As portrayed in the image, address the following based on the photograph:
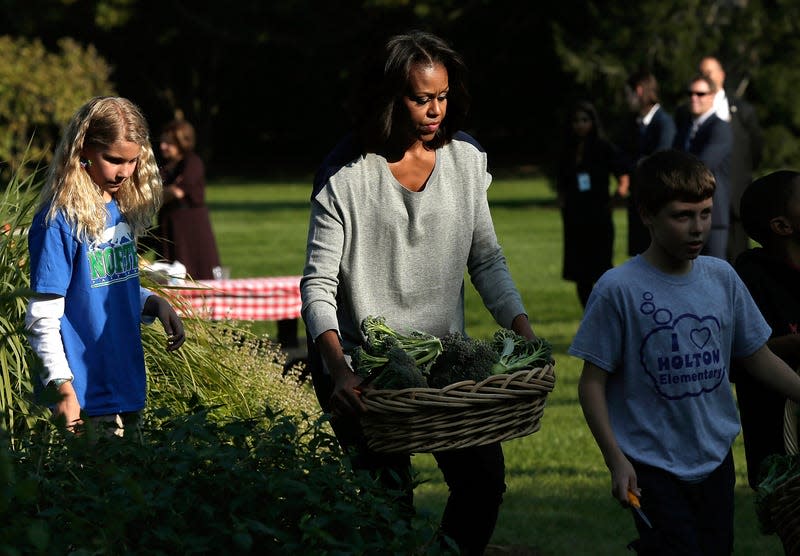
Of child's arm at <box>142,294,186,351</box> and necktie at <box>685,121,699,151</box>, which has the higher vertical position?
necktie at <box>685,121,699,151</box>

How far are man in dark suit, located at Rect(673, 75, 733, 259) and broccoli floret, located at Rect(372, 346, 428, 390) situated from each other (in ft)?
22.6

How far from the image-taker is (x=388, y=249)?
165 inches

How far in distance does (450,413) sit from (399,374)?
0.18 meters

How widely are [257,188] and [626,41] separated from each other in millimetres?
14677

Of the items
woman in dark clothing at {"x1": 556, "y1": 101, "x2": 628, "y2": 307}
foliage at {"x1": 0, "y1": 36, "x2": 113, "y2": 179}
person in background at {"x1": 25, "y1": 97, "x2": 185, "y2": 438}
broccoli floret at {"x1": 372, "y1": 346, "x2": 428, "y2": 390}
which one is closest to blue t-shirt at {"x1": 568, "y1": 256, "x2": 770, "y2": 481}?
broccoli floret at {"x1": 372, "y1": 346, "x2": 428, "y2": 390}

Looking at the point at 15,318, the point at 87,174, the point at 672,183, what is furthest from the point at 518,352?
the point at 15,318

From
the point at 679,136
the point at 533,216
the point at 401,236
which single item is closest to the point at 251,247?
the point at 533,216

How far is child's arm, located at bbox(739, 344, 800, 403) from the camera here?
13.3ft

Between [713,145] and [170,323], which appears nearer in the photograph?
[170,323]

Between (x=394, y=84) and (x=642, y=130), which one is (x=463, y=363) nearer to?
(x=394, y=84)

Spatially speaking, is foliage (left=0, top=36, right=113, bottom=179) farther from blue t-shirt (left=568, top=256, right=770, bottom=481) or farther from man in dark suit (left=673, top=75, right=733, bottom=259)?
blue t-shirt (left=568, top=256, right=770, bottom=481)

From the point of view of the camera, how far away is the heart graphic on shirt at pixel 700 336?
393 cm

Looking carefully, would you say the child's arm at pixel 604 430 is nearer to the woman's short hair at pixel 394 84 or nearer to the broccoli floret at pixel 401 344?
the broccoli floret at pixel 401 344

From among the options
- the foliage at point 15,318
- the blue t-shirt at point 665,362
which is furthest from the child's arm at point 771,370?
the foliage at point 15,318
